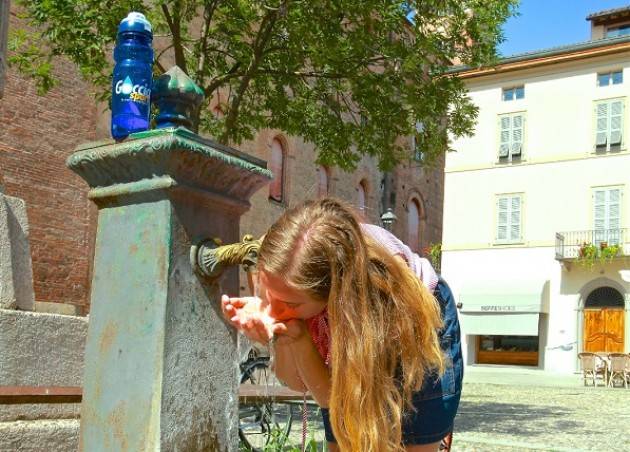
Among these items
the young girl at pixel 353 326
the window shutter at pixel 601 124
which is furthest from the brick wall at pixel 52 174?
the window shutter at pixel 601 124

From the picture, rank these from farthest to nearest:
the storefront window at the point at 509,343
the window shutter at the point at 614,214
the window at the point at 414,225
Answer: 1. the window at the point at 414,225
2. the storefront window at the point at 509,343
3. the window shutter at the point at 614,214

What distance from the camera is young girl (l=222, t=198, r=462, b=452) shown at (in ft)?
5.30

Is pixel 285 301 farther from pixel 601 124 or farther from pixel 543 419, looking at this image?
pixel 601 124

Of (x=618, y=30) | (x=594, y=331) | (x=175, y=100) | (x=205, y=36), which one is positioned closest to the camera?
(x=175, y=100)

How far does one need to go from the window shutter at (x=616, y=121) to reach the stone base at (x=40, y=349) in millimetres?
22468

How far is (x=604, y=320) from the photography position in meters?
23.2

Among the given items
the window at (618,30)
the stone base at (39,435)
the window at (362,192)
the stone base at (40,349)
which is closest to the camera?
the stone base at (39,435)

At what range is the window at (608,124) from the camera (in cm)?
2366

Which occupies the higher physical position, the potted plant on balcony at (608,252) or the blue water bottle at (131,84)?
the potted plant on balcony at (608,252)

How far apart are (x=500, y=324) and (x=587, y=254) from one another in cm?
362

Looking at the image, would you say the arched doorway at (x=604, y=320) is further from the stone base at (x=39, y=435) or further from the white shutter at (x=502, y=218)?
the stone base at (x=39, y=435)

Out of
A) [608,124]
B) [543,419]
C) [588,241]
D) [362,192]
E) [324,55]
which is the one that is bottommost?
[543,419]

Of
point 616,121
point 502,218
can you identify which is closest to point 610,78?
point 616,121

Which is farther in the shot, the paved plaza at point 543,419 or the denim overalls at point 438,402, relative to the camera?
the paved plaza at point 543,419
